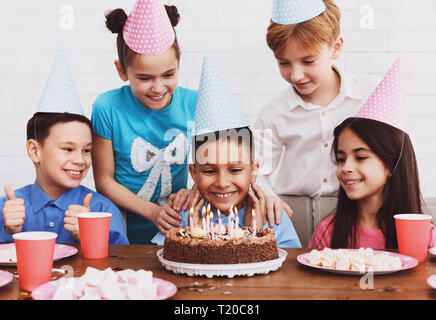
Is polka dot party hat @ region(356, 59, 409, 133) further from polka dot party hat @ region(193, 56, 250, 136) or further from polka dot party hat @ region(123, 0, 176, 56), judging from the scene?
polka dot party hat @ region(123, 0, 176, 56)

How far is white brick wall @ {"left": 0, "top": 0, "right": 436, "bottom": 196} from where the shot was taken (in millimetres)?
2598

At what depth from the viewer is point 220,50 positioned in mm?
2600

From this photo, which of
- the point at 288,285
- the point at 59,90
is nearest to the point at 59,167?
the point at 59,90

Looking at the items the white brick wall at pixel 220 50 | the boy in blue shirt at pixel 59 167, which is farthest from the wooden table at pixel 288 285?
the white brick wall at pixel 220 50

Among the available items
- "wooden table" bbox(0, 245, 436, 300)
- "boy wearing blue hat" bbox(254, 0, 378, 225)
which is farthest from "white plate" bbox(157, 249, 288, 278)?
"boy wearing blue hat" bbox(254, 0, 378, 225)

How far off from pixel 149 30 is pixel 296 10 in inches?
21.3

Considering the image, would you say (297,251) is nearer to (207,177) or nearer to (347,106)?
(207,177)

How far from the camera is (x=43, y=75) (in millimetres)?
2672

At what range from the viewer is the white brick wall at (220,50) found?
8.52 ft

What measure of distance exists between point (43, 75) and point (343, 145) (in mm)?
1727

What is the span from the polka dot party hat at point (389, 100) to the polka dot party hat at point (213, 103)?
421mm

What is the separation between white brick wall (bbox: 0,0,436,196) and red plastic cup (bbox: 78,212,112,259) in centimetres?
147

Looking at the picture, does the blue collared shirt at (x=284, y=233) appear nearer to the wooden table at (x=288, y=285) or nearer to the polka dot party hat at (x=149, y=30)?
the wooden table at (x=288, y=285)
